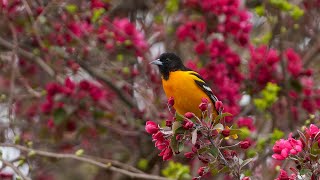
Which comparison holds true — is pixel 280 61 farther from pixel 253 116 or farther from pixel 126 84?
pixel 126 84

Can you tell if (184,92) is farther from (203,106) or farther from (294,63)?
(203,106)

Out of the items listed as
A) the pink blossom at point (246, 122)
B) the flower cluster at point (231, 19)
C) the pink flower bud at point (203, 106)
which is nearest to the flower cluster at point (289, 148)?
the pink flower bud at point (203, 106)

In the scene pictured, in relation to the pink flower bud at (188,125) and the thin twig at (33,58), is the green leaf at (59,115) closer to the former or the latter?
the thin twig at (33,58)

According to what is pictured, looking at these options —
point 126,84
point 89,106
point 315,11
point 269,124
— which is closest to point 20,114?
point 89,106

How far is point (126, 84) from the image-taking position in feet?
18.0

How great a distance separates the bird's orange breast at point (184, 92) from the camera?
448 centimetres

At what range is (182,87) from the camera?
4.54 m

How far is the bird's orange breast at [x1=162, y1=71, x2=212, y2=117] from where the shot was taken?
4.48 meters

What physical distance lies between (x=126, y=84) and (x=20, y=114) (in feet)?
3.37

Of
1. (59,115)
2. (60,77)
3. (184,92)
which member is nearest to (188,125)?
(184,92)

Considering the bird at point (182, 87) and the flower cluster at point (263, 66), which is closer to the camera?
the bird at point (182, 87)

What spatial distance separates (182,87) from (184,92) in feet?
0.13

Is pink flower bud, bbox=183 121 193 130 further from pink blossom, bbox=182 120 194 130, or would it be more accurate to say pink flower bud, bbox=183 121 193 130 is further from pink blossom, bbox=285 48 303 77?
pink blossom, bbox=285 48 303 77

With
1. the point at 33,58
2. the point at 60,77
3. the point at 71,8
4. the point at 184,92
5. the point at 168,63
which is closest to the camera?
the point at 184,92
